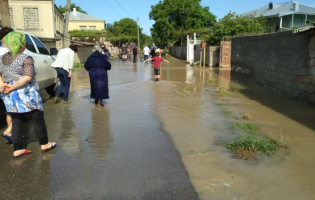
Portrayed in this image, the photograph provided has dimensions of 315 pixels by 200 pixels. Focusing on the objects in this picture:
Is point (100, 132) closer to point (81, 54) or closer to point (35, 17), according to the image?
point (81, 54)

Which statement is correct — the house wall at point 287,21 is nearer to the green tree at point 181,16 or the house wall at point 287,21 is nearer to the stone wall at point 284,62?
the green tree at point 181,16

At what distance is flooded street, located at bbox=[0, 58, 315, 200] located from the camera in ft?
10.4

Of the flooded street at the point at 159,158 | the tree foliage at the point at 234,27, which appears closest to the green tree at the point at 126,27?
the tree foliage at the point at 234,27

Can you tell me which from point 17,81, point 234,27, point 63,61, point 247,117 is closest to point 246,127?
point 247,117

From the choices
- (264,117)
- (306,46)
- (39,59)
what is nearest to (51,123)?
(39,59)

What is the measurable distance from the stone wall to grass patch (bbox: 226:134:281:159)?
143 inches

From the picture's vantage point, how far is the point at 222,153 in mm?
4184

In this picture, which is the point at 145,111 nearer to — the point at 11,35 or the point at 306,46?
the point at 11,35

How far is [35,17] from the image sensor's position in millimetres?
24969

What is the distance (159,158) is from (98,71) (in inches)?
146

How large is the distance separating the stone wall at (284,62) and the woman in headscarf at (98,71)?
16.7ft

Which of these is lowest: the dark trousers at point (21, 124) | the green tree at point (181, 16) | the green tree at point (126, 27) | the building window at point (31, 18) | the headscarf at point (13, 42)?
the dark trousers at point (21, 124)

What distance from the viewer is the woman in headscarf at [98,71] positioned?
23.2ft

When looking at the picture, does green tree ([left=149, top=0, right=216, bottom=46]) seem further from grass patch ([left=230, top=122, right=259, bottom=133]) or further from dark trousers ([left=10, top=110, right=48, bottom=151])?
dark trousers ([left=10, top=110, right=48, bottom=151])
